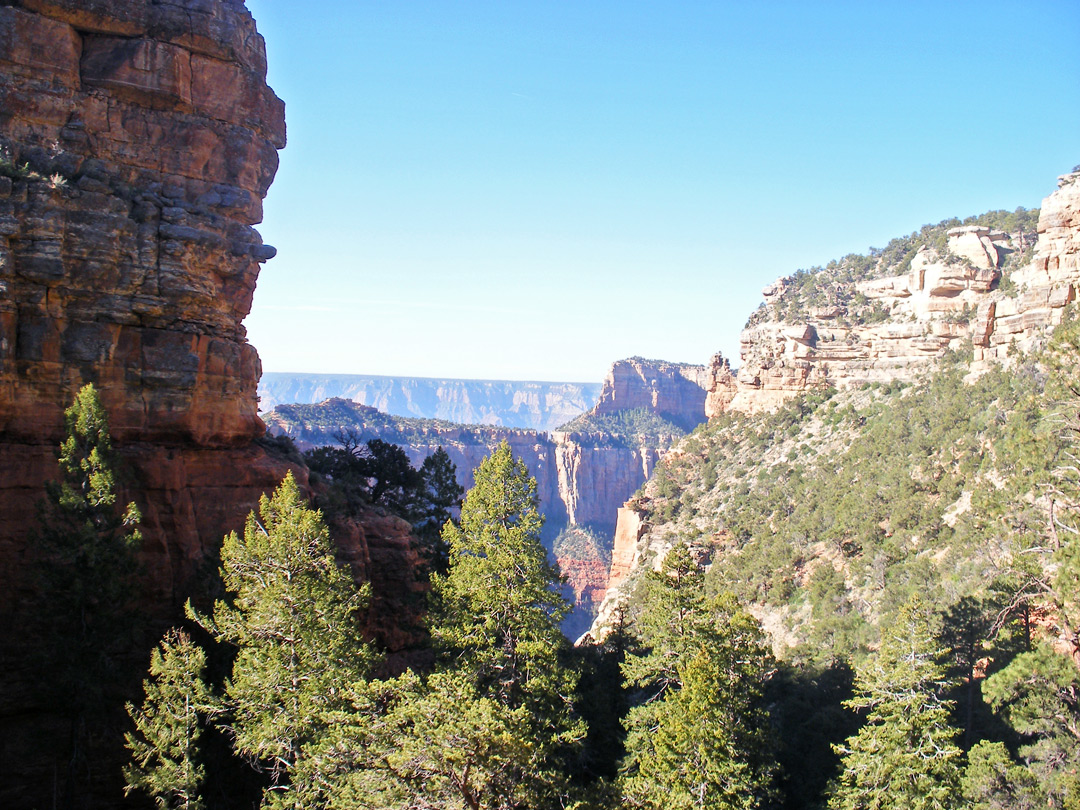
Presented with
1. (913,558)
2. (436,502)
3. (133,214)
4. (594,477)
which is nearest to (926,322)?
(913,558)

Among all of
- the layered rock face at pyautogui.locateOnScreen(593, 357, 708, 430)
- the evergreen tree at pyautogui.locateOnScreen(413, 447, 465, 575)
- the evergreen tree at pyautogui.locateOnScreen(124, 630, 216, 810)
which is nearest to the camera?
the evergreen tree at pyautogui.locateOnScreen(124, 630, 216, 810)

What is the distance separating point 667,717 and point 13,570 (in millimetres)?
17355

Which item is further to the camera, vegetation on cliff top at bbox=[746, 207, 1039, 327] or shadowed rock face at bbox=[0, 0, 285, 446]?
vegetation on cliff top at bbox=[746, 207, 1039, 327]

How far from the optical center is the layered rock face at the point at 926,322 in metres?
37.1

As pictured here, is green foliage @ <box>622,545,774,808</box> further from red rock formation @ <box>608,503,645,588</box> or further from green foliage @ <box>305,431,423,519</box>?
red rock formation @ <box>608,503,645,588</box>

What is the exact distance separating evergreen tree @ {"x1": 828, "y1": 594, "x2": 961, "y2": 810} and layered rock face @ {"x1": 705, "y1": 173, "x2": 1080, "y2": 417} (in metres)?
26.9

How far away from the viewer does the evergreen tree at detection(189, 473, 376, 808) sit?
15117 millimetres

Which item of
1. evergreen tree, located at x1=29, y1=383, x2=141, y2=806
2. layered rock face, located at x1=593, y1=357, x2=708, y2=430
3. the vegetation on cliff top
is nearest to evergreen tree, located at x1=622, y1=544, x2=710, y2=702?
evergreen tree, located at x1=29, y1=383, x2=141, y2=806

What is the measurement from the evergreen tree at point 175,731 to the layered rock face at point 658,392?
120005 millimetres

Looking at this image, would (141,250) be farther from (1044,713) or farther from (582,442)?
(582,442)

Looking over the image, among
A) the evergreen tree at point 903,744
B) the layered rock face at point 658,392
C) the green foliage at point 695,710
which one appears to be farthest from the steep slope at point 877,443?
the layered rock face at point 658,392

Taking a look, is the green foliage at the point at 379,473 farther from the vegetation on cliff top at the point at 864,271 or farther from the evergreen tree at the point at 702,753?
the vegetation on cliff top at the point at 864,271

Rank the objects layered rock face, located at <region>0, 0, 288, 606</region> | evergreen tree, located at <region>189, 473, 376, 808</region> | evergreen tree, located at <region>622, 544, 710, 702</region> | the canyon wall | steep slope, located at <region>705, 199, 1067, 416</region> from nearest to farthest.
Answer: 1. evergreen tree, located at <region>189, 473, 376, 808</region>
2. the canyon wall
3. layered rock face, located at <region>0, 0, 288, 606</region>
4. evergreen tree, located at <region>622, 544, 710, 702</region>
5. steep slope, located at <region>705, 199, 1067, 416</region>

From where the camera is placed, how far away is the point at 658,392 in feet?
443
